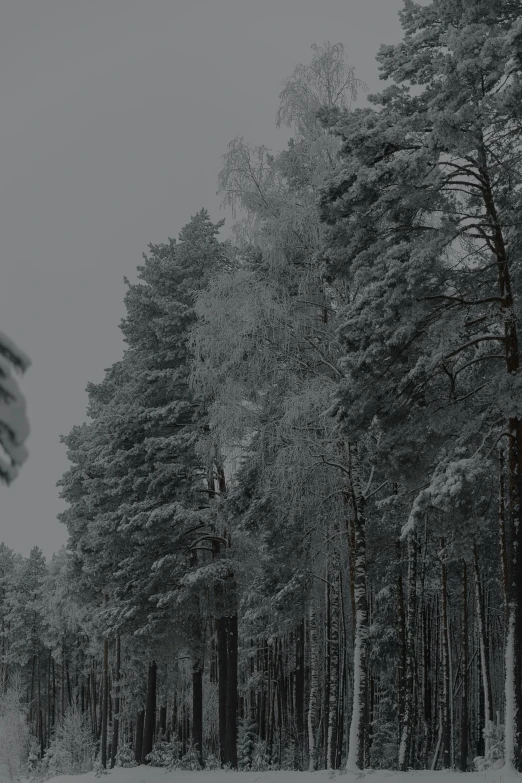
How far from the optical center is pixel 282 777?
1352 cm

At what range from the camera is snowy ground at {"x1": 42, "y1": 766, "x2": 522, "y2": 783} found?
920 centimetres

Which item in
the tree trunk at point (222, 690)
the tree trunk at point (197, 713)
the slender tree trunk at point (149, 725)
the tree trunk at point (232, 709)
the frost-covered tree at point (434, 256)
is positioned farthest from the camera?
the slender tree trunk at point (149, 725)

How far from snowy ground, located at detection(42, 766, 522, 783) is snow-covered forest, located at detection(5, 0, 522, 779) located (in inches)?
16.0

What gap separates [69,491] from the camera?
2731cm

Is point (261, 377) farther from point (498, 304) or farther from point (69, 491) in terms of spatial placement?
point (69, 491)

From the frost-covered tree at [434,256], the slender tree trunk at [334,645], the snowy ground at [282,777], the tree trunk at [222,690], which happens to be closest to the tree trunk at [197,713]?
the tree trunk at [222,690]

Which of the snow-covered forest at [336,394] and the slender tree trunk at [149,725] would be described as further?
the slender tree trunk at [149,725]

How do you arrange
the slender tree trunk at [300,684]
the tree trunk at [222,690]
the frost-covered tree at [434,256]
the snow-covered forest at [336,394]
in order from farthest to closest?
the slender tree trunk at [300,684] → the tree trunk at [222,690] → the snow-covered forest at [336,394] → the frost-covered tree at [434,256]

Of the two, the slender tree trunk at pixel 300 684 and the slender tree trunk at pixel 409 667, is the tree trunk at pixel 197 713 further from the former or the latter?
the slender tree trunk at pixel 300 684

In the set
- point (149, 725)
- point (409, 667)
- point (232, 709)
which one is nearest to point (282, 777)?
point (232, 709)

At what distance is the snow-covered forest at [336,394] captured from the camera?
405 inches

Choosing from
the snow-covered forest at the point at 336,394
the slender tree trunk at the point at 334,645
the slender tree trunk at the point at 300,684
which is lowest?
the slender tree trunk at the point at 300,684

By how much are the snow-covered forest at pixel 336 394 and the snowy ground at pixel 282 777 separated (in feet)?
1.33

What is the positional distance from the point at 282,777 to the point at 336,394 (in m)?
7.45
